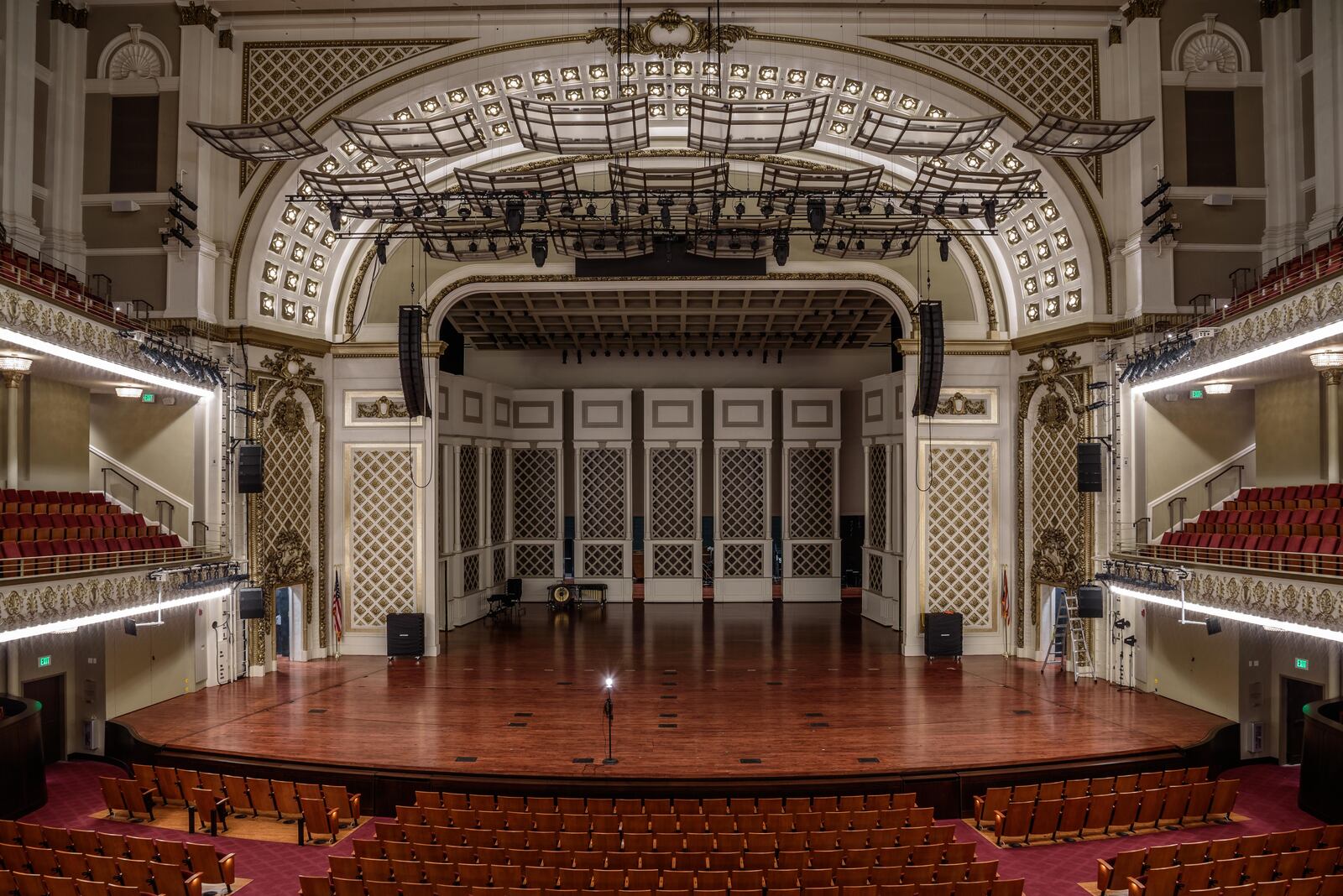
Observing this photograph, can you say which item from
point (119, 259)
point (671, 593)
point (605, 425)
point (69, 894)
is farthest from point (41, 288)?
point (671, 593)

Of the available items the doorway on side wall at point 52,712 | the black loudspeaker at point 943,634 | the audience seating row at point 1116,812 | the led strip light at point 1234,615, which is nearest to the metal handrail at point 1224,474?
the led strip light at point 1234,615

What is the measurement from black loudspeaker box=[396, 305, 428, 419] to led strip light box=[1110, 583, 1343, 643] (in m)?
12.4

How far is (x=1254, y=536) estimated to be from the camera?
1298cm

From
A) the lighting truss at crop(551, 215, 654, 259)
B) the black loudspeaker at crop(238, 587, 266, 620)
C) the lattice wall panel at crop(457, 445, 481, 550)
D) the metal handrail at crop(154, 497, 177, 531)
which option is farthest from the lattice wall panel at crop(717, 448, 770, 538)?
the metal handrail at crop(154, 497, 177, 531)

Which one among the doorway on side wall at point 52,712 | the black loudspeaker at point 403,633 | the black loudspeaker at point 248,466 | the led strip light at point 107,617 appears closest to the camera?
the led strip light at point 107,617

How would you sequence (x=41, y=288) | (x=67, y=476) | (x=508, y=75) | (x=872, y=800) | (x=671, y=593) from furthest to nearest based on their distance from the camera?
(x=671, y=593) → (x=508, y=75) → (x=67, y=476) → (x=41, y=288) → (x=872, y=800)

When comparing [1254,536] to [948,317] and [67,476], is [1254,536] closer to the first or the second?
[948,317]

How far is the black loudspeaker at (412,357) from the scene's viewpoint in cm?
1602

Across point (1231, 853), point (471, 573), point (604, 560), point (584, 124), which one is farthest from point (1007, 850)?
point (604, 560)

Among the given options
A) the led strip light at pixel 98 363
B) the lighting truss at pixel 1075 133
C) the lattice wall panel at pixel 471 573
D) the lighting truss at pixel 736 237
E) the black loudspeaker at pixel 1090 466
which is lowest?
the lattice wall panel at pixel 471 573

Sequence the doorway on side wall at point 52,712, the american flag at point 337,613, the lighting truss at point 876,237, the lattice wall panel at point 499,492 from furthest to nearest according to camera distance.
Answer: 1. the lattice wall panel at point 499,492
2. the american flag at point 337,613
3. the lighting truss at point 876,237
4. the doorway on side wall at point 52,712

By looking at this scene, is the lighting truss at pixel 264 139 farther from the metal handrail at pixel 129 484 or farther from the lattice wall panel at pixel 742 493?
the lattice wall panel at pixel 742 493

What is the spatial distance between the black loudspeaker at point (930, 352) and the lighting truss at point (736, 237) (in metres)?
2.93

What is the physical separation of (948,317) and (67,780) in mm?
16271
